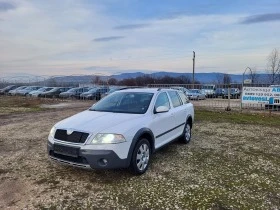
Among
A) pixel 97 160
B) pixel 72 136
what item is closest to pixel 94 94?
pixel 72 136

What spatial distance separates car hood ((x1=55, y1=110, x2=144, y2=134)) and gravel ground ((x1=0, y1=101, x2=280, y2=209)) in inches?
36.3

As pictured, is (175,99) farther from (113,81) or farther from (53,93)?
(113,81)

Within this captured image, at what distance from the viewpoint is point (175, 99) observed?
7297 millimetres

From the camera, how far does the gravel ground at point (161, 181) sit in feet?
14.1

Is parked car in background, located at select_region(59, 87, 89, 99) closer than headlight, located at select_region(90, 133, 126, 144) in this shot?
No

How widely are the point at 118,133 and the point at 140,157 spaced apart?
75 cm

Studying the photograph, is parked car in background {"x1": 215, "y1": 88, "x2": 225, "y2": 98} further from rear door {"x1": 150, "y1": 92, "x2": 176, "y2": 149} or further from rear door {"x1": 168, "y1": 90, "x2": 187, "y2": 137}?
rear door {"x1": 150, "y1": 92, "x2": 176, "y2": 149}

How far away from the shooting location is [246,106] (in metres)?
16.2

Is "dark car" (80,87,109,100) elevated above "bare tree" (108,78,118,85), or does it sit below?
below

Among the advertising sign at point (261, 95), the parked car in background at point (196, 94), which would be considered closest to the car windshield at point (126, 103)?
the advertising sign at point (261, 95)

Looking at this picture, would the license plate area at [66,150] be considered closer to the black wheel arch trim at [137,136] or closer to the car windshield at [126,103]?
the black wheel arch trim at [137,136]

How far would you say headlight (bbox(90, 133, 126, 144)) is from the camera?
15.6ft

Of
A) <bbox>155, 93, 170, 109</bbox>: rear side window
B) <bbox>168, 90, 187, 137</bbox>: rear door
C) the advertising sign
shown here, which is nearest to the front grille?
→ <bbox>155, 93, 170, 109</bbox>: rear side window

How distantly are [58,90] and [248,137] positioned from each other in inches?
1268
